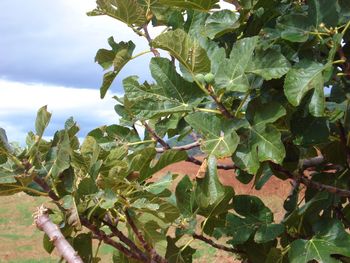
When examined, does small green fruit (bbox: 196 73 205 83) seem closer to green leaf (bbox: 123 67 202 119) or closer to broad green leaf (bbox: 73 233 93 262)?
green leaf (bbox: 123 67 202 119)

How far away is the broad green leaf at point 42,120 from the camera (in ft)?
3.06

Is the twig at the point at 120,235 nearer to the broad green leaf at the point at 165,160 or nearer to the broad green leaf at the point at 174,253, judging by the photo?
the broad green leaf at the point at 165,160

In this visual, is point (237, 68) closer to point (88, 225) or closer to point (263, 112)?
point (263, 112)

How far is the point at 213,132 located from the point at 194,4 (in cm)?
27

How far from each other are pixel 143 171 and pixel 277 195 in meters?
10.6

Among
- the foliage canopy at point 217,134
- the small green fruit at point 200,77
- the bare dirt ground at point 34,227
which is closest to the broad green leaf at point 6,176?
the foliage canopy at point 217,134

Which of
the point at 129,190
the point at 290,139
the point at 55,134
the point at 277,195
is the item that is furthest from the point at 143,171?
the point at 277,195

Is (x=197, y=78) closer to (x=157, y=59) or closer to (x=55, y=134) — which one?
(x=157, y=59)

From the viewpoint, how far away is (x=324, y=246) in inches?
42.6

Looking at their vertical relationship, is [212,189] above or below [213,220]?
above

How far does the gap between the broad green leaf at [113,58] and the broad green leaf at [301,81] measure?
15.5 inches

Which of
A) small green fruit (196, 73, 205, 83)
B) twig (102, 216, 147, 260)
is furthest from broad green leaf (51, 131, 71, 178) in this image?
small green fruit (196, 73, 205, 83)

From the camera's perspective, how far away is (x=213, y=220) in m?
1.32

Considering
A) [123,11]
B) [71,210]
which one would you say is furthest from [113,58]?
[71,210]
